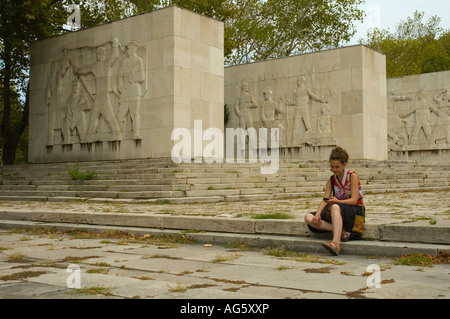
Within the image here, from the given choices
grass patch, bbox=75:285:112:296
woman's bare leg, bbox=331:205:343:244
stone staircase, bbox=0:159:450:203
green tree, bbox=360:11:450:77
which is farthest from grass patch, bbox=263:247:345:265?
green tree, bbox=360:11:450:77

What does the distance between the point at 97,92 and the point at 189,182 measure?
337 inches

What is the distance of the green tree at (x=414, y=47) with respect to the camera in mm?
44406

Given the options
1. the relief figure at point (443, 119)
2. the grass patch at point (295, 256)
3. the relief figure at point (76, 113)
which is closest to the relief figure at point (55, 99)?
the relief figure at point (76, 113)

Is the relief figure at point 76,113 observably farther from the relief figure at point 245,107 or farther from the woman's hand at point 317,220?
the woman's hand at point 317,220

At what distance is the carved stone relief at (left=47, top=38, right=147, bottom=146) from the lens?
1977 cm

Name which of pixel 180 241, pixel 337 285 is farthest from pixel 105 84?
pixel 337 285

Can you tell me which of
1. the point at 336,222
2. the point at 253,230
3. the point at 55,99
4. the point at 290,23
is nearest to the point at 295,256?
the point at 336,222

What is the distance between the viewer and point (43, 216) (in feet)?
34.0

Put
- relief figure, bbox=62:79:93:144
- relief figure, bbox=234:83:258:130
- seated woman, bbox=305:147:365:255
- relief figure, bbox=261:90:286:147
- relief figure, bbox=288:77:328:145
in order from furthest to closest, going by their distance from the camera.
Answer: relief figure, bbox=234:83:258:130
relief figure, bbox=261:90:286:147
relief figure, bbox=288:77:328:145
relief figure, bbox=62:79:93:144
seated woman, bbox=305:147:365:255

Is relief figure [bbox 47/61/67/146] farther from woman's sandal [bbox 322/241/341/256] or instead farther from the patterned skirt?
woman's sandal [bbox 322/241/341/256]

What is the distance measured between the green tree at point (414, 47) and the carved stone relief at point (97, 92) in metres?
28.9

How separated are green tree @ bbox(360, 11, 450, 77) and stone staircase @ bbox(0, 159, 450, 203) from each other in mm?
26646

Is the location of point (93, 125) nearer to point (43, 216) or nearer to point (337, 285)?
point (43, 216)

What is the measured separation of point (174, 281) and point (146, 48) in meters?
15.6
